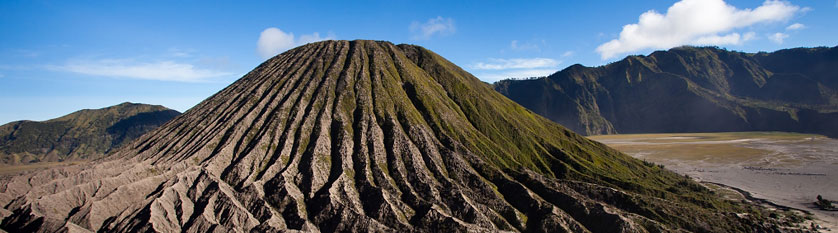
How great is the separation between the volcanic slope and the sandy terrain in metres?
17.5

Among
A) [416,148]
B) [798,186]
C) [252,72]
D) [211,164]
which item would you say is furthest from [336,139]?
[798,186]

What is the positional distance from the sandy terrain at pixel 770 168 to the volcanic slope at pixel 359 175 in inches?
690

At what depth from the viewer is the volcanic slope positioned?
67312 millimetres

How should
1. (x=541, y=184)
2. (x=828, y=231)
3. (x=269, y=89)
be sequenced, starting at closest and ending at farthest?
(x=828, y=231) < (x=541, y=184) < (x=269, y=89)

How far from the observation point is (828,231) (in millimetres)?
71375

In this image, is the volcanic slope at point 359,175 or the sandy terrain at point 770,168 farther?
the sandy terrain at point 770,168

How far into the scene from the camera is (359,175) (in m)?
82.1

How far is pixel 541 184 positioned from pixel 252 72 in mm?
111326

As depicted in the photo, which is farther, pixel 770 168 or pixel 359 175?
pixel 770 168

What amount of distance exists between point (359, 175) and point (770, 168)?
138m

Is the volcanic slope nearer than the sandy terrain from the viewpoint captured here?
Yes

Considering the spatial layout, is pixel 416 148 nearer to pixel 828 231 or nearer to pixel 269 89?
pixel 269 89

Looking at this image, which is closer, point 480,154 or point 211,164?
point 211,164

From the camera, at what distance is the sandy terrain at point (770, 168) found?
95.9 metres
